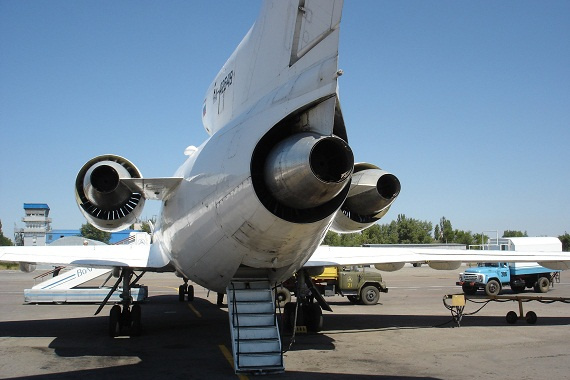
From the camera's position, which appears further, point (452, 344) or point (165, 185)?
point (452, 344)

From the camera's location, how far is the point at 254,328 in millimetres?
8453

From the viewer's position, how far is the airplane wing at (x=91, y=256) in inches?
544

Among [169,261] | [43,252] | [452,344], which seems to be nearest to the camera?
[452,344]

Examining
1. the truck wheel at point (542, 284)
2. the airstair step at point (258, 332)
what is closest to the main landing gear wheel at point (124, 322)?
the airstair step at point (258, 332)

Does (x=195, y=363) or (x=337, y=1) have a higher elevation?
(x=337, y=1)

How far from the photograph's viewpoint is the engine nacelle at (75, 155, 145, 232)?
1140cm

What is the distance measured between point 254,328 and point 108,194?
5007 mm

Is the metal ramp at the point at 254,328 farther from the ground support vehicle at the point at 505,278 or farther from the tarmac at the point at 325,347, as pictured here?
the ground support vehicle at the point at 505,278

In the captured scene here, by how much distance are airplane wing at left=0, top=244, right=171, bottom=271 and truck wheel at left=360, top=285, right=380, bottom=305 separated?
9.77 m

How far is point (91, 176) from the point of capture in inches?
445

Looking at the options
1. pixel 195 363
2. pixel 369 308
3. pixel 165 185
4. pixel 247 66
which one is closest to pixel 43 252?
pixel 165 185

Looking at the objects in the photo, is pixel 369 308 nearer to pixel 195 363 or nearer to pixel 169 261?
pixel 169 261

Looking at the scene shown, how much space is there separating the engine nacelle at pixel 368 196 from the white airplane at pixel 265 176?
0.02 m

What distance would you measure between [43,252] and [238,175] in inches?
388
